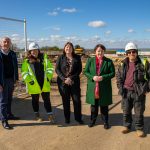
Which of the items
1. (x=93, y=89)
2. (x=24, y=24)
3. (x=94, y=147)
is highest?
(x=24, y=24)

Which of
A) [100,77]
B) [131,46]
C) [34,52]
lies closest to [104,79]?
[100,77]

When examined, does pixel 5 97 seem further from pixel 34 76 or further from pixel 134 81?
pixel 134 81

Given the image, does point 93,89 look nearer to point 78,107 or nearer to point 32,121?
point 78,107

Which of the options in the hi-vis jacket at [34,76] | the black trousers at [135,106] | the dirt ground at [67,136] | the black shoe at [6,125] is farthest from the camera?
the hi-vis jacket at [34,76]

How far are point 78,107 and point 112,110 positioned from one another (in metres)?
1.60

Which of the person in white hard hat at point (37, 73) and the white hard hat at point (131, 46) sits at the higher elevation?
the white hard hat at point (131, 46)

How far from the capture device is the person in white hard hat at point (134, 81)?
597 cm

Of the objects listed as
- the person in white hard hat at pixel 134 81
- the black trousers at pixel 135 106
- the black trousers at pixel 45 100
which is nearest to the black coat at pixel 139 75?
the person in white hard hat at pixel 134 81

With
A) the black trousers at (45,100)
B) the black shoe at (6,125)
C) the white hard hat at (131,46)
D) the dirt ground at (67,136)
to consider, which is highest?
the white hard hat at (131,46)

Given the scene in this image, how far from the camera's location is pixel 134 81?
602 cm

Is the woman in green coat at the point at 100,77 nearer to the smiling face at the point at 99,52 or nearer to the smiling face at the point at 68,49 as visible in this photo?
the smiling face at the point at 99,52

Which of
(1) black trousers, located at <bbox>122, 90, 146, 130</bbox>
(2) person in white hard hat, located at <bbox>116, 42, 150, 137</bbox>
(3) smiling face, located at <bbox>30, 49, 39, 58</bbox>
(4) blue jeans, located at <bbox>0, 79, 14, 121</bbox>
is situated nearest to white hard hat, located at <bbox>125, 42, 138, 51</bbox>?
(2) person in white hard hat, located at <bbox>116, 42, 150, 137</bbox>

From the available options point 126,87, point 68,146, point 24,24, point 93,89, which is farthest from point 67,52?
point 24,24

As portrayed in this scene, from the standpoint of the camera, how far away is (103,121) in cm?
693
